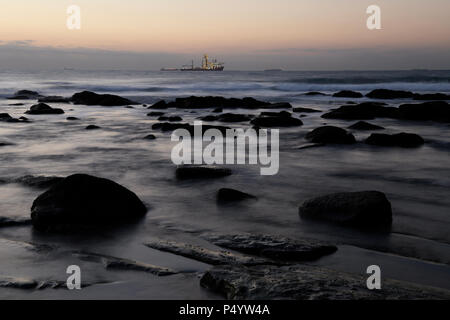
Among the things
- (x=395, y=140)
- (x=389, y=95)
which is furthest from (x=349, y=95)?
(x=395, y=140)

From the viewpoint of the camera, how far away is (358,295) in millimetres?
3002

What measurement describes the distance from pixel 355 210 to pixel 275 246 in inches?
48.3

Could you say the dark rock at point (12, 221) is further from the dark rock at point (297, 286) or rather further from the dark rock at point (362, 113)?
the dark rock at point (362, 113)

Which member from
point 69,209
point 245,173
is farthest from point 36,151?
point 69,209

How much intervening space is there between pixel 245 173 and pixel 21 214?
3.79 meters

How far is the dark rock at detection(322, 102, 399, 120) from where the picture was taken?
1909 cm

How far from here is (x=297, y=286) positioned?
3129mm

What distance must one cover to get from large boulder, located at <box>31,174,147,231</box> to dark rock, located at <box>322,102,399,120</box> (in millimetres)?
15092

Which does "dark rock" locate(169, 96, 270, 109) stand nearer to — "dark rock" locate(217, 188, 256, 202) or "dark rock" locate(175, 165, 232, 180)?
"dark rock" locate(175, 165, 232, 180)

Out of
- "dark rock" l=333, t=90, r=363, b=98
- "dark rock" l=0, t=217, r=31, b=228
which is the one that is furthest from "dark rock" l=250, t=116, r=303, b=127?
"dark rock" l=333, t=90, r=363, b=98

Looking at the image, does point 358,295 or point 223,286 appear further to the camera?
point 223,286

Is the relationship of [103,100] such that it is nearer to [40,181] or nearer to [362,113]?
[362,113]

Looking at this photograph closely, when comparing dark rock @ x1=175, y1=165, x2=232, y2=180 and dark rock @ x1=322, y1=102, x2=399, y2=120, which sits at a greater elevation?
dark rock @ x1=322, y1=102, x2=399, y2=120
